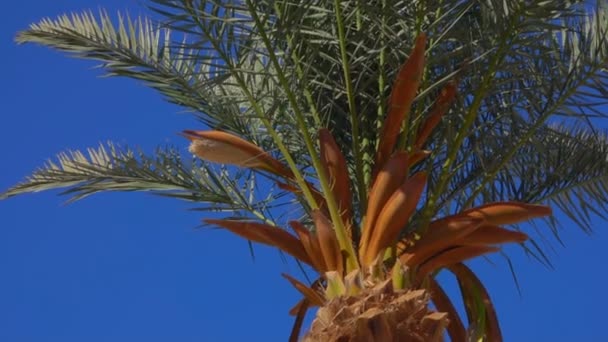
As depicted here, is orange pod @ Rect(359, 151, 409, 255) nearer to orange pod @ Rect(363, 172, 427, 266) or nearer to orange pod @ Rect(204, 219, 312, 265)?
orange pod @ Rect(363, 172, 427, 266)

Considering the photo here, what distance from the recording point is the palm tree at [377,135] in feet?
21.5

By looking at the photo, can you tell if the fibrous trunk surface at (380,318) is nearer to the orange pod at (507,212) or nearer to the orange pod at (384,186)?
the orange pod at (384,186)

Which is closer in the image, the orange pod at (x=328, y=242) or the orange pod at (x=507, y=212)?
the orange pod at (x=328, y=242)

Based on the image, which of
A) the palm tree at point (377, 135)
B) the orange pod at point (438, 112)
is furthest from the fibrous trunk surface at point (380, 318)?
the orange pod at point (438, 112)

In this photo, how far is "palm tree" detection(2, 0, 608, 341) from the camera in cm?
656

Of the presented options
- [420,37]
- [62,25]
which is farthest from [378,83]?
[62,25]

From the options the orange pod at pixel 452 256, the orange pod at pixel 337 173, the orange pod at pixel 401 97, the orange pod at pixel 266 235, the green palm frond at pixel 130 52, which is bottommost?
the orange pod at pixel 452 256

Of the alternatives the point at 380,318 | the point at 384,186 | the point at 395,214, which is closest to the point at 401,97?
the point at 384,186

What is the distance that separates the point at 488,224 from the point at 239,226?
1689 millimetres

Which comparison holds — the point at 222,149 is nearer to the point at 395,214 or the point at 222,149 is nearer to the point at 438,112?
the point at 395,214

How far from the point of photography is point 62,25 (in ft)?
26.5

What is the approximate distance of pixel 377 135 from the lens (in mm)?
7605

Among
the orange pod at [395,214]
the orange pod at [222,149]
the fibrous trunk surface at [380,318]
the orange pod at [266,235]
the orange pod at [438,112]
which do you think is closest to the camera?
the fibrous trunk surface at [380,318]

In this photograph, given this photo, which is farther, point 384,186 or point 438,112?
point 438,112
